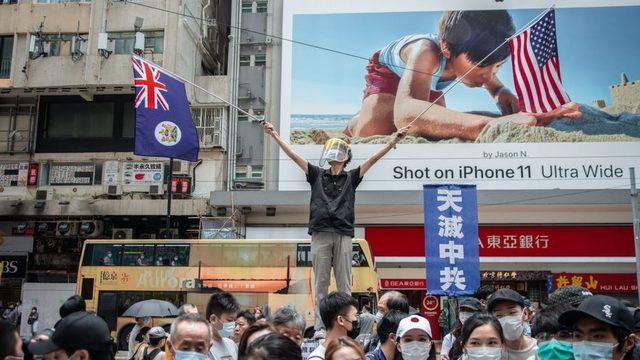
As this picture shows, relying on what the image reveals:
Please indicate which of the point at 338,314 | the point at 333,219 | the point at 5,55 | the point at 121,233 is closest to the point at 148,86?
the point at 121,233

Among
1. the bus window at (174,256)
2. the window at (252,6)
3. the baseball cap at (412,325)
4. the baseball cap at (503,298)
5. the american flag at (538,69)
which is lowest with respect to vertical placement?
the baseball cap at (412,325)

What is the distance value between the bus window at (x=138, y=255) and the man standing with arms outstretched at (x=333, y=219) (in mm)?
13083

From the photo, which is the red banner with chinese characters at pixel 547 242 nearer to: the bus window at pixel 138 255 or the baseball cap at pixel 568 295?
the bus window at pixel 138 255

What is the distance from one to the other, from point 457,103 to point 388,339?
1964cm

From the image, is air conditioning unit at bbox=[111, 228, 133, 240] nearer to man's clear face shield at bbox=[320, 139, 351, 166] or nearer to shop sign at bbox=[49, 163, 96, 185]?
shop sign at bbox=[49, 163, 96, 185]

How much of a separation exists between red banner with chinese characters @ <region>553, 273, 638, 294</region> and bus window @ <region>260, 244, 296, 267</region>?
10.9m

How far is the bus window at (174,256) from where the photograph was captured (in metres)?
17.7

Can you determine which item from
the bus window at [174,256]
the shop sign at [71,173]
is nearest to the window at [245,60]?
the shop sign at [71,173]

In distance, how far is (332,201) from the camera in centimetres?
574

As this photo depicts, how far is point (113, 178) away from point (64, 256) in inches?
153

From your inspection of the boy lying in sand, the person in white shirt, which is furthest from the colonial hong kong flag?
the boy lying in sand

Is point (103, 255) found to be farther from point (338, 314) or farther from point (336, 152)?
point (338, 314)

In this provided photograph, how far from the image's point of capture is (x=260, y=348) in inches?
113

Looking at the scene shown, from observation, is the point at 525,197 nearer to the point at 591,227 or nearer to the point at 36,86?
the point at 591,227
